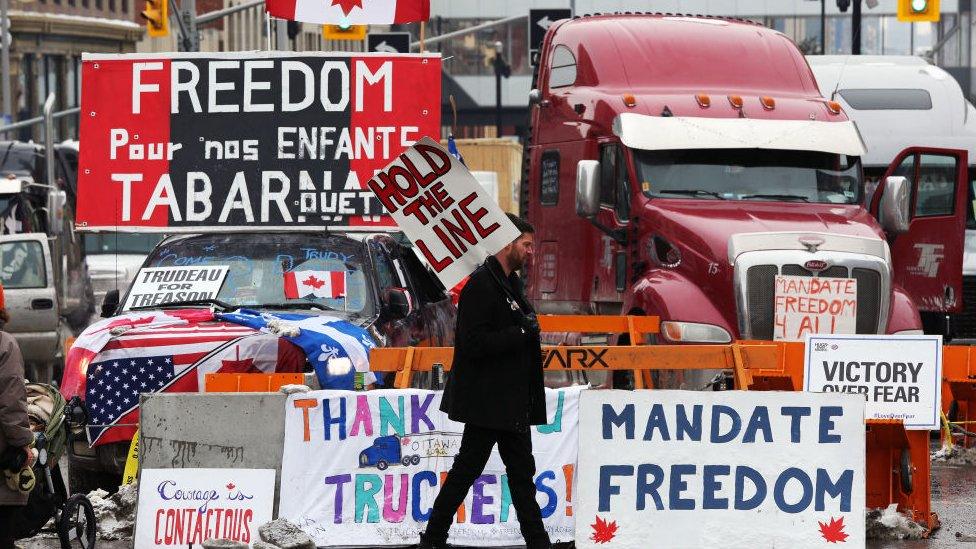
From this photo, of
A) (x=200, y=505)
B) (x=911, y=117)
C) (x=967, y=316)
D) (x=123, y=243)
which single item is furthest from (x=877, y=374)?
(x=123, y=243)

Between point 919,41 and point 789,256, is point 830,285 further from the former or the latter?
point 919,41

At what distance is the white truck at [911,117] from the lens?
19.3 meters

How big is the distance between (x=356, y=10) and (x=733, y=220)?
3.65 meters

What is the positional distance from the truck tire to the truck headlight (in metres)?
4.58

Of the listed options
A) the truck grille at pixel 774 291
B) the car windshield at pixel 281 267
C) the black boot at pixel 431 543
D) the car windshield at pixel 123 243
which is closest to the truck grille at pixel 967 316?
the truck grille at pixel 774 291

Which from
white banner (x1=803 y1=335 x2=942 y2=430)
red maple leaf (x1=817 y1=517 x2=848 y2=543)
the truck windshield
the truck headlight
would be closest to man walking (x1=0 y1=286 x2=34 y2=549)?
red maple leaf (x1=817 y1=517 x2=848 y2=543)

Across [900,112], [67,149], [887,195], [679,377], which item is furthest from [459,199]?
[67,149]

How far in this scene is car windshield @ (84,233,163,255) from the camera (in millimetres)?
26234

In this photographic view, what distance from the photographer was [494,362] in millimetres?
9234

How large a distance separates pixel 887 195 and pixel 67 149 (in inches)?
860

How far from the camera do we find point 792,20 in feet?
269

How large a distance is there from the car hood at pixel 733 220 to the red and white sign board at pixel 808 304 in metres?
0.54

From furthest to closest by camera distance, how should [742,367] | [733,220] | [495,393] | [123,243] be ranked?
1. [123,243]
2. [733,220]
3. [742,367]
4. [495,393]

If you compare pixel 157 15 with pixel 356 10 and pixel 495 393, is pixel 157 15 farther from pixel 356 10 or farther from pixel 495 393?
pixel 495 393
